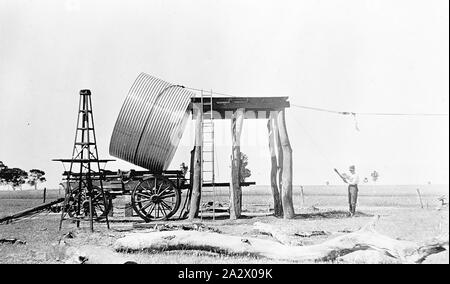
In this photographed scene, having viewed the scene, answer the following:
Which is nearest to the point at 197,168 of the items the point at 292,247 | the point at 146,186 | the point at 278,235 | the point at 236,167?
the point at 236,167

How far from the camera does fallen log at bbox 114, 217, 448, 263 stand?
7.10 meters

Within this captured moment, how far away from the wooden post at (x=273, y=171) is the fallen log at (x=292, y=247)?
227 inches

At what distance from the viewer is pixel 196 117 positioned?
1304 centimetres

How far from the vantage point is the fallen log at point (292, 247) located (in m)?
7.10

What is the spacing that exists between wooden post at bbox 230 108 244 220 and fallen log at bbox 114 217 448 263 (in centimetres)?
455

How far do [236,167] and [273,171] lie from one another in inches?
75.5

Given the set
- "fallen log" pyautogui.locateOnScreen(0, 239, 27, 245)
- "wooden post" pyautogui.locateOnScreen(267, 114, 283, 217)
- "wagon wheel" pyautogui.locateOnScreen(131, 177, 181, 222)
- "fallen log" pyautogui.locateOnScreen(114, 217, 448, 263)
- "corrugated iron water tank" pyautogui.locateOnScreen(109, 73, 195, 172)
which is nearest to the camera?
"fallen log" pyautogui.locateOnScreen(114, 217, 448, 263)

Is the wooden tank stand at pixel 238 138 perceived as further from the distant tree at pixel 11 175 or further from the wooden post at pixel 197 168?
the distant tree at pixel 11 175

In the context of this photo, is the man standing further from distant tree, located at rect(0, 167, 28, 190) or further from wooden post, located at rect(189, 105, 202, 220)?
distant tree, located at rect(0, 167, 28, 190)

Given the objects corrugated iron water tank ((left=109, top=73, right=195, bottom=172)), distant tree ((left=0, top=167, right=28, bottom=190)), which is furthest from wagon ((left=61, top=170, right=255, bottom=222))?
distant tree ((left=0, top=167, right=28, bottom=190))

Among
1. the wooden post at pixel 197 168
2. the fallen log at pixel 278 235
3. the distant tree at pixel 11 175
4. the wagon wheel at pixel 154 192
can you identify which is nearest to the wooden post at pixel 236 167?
the wooden post at pixel 197 168

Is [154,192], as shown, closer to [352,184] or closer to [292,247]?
[352,184]
